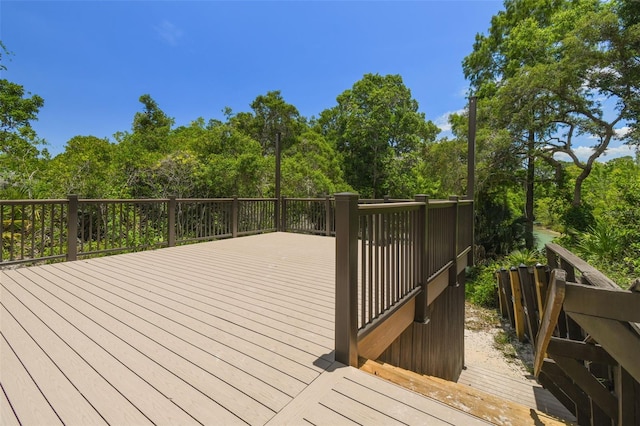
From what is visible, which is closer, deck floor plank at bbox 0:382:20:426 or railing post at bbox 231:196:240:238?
deck floor plank at bbox 0:382:20:426

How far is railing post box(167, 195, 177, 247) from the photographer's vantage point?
5.35 meters

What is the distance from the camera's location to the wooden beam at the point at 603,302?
4.35 ft

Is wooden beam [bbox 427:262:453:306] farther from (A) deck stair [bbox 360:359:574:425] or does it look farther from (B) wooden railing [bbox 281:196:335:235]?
(B) wooden railing [bbox 281:196:335:235]

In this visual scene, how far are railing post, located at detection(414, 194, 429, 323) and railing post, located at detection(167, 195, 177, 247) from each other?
443 centimetres

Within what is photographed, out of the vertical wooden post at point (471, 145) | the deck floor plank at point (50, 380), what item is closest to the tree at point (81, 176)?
the deck floor plank at point (50, 380)

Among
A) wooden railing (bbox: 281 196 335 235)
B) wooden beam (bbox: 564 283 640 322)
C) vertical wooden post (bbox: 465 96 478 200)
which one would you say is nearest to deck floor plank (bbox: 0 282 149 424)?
wooden beam (bbox: 564 283 640 322)

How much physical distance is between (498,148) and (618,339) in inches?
455

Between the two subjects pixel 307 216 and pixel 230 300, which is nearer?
pixel 230 300

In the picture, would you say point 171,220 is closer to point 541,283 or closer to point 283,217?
point 283,217

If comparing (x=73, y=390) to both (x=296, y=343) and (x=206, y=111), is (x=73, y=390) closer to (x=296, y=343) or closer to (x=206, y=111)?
(x=296, y=343)

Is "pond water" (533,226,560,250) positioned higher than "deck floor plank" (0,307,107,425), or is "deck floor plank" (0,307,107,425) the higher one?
"deck floor plank" (0,307,107,425)

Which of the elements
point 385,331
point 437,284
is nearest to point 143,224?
point 437,284

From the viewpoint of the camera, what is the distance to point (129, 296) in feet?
9.37

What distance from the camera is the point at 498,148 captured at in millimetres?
11219
